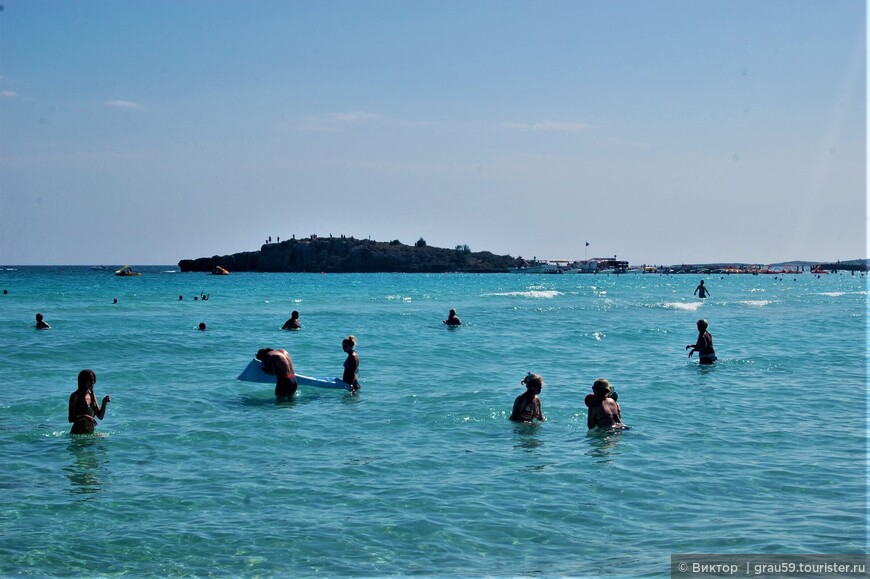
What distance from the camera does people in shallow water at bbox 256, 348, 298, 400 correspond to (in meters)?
16.7

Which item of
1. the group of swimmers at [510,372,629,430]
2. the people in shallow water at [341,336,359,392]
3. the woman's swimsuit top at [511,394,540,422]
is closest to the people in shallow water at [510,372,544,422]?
the woman's swimsuit top at [511,394,540,422]

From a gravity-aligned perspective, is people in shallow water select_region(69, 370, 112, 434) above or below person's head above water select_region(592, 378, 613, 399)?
below

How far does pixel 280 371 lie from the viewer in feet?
55.2

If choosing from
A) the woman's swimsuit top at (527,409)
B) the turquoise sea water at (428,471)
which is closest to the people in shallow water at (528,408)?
the woman's swimsuit top at (527,409)

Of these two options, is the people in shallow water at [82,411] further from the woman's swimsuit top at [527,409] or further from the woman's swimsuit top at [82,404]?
the woman's swimsuit top at [527,409]

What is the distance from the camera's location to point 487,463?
1105cm

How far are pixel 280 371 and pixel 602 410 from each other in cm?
705

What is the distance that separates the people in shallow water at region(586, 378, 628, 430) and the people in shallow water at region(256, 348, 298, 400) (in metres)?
6.60

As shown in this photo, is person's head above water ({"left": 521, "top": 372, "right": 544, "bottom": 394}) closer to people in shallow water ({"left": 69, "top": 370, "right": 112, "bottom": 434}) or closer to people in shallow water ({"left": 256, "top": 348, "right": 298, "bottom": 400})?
people in shallow water ({"left": 256, "top": 348, "right": 298, "bottom": 400})

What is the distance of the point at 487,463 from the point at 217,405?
23.0ft

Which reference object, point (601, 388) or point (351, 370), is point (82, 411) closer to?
point (351, 370)

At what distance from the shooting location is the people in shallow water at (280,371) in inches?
658

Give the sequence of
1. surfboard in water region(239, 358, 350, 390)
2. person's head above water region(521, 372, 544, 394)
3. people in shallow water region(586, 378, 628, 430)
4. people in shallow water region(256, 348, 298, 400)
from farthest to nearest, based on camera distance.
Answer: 1. surfboard in water region(239, 358, 350, 390)
2. people in shallow water region(256, 348, 298, 400)
3. person's head above water region(521, 372, 544, 394)
4. people in shallow water region(586, 378, 628, 430)

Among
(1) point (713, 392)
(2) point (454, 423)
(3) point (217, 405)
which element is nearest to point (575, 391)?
(1) point (713, 392)
